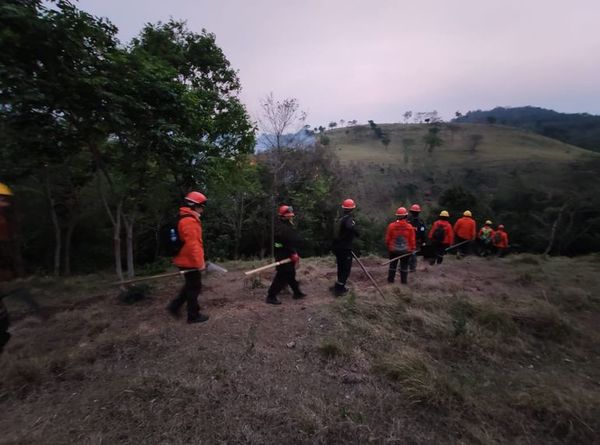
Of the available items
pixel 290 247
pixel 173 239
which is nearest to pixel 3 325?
pixel 173 239

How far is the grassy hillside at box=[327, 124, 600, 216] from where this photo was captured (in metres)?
43.7

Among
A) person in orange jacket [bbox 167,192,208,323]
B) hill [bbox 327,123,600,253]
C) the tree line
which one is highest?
the tree line

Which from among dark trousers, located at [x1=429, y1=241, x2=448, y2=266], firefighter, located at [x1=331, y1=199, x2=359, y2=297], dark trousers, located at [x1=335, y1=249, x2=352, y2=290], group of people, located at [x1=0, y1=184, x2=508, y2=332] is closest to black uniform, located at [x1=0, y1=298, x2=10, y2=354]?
group of people, located at [x1=0, y1=184, x2=508, y2=332]

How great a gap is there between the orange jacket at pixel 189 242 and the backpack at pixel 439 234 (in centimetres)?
791

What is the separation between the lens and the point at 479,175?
61.1 meters

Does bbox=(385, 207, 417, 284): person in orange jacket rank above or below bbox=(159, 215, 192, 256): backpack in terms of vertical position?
below

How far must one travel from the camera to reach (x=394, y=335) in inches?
207

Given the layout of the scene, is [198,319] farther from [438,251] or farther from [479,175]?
[479,175]

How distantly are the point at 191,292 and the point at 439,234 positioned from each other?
805 centimetres

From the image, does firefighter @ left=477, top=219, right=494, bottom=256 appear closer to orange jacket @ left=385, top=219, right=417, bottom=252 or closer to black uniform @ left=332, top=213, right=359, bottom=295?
orange jacket @ left=385, top=219, right=417, bottom=252

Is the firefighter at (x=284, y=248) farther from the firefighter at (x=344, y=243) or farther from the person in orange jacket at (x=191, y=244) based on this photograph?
the person in orange jacket at (x=191, y=244)

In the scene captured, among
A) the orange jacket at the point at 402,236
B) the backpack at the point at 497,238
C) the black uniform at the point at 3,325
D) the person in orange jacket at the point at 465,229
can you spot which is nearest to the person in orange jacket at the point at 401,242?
the orange jacket at the point at 402,236

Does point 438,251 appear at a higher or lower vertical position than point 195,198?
lower

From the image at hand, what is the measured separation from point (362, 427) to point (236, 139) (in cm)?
1178
